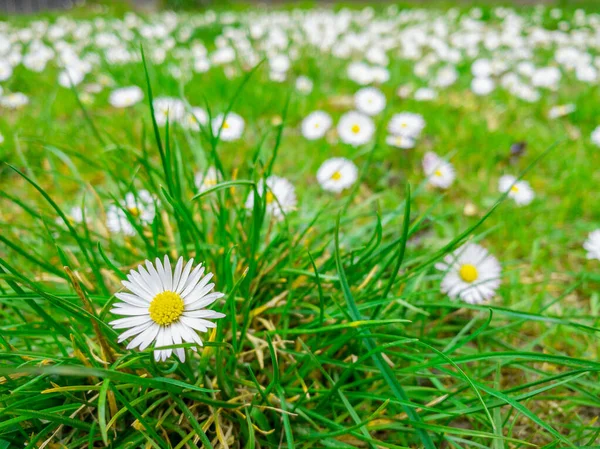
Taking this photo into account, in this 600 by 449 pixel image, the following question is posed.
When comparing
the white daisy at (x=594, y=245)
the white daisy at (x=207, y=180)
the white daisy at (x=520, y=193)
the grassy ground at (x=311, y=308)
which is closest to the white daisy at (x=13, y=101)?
the grassy ground at (x=311, y=308)

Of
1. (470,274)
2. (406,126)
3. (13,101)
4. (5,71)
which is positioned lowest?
(470,274)

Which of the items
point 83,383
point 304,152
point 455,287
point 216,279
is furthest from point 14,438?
point 304,152

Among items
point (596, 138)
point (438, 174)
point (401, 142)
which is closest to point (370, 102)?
point (401, 142)

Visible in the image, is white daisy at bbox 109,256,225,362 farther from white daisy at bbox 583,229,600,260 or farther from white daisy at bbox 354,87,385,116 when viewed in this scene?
white daisy at bbox 354,87,385,116

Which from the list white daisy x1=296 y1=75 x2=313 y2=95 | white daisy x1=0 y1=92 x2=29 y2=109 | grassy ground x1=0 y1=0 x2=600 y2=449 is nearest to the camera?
grassy ground x1=0 y1=0 x2=600 y2=449

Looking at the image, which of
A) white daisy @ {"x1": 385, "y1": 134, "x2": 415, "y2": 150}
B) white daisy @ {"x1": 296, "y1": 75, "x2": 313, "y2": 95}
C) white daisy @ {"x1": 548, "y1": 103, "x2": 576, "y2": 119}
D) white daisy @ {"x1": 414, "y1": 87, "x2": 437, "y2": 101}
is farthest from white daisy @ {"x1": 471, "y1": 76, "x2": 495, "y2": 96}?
white daisy @ {"x1": 296, "y1": 75, "x2": 313, "y2": 95}

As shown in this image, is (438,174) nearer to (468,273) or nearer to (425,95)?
(468,273)

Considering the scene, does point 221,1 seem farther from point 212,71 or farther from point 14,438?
point 14,438
